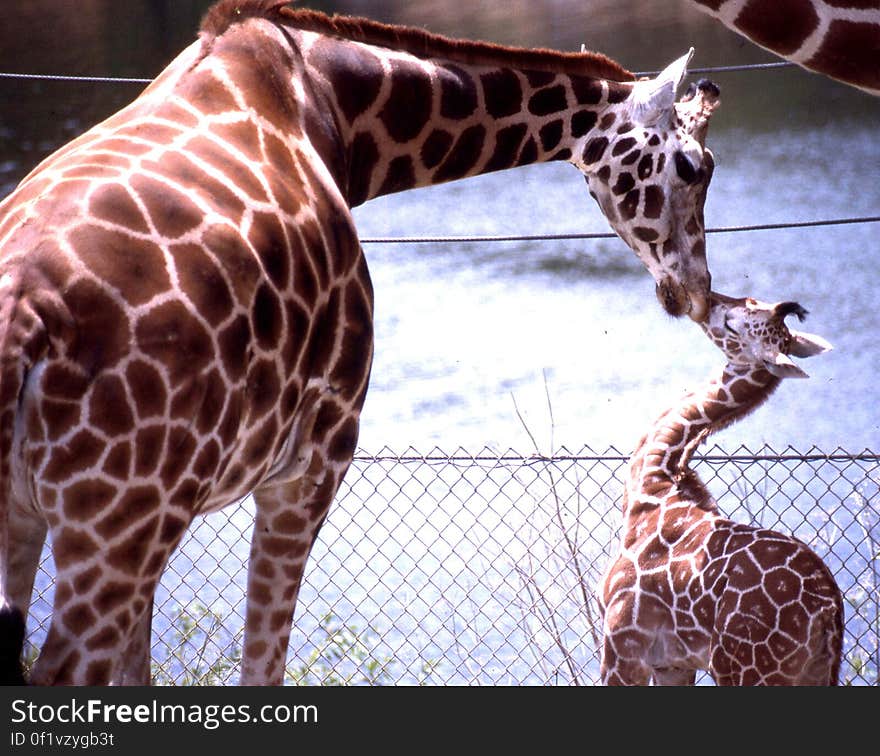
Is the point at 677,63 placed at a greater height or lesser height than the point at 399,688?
greater

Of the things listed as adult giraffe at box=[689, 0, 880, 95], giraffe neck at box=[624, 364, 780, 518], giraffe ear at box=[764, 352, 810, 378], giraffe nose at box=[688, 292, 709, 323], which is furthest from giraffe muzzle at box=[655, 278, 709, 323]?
adult giraffe at box=[689, 0, 880, 95]

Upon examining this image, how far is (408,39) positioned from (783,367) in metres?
1.86

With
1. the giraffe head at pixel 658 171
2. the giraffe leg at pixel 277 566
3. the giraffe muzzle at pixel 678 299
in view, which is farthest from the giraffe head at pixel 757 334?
the giraffe leg at pixel 277 566

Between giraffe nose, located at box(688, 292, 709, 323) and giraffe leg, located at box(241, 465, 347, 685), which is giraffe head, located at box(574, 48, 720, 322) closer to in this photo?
giraffe nose, located at box(688, 292, 709, 323)

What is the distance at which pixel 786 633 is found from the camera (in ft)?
12.5

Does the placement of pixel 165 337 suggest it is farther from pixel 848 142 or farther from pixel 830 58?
pixel 848 142

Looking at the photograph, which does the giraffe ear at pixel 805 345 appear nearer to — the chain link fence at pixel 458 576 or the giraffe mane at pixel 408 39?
the chain link fence at pixel 458 576

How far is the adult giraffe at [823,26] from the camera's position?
2.92 meters

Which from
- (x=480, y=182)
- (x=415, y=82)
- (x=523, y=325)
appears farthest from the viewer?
(x=480, y=182)

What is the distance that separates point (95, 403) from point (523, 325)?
8526 mm

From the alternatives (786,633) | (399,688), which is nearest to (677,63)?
(786,633)

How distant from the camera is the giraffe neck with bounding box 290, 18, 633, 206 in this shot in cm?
334

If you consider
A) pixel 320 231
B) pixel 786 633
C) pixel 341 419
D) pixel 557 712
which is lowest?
pixel 786 633

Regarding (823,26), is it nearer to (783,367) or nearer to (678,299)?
(678,299)
